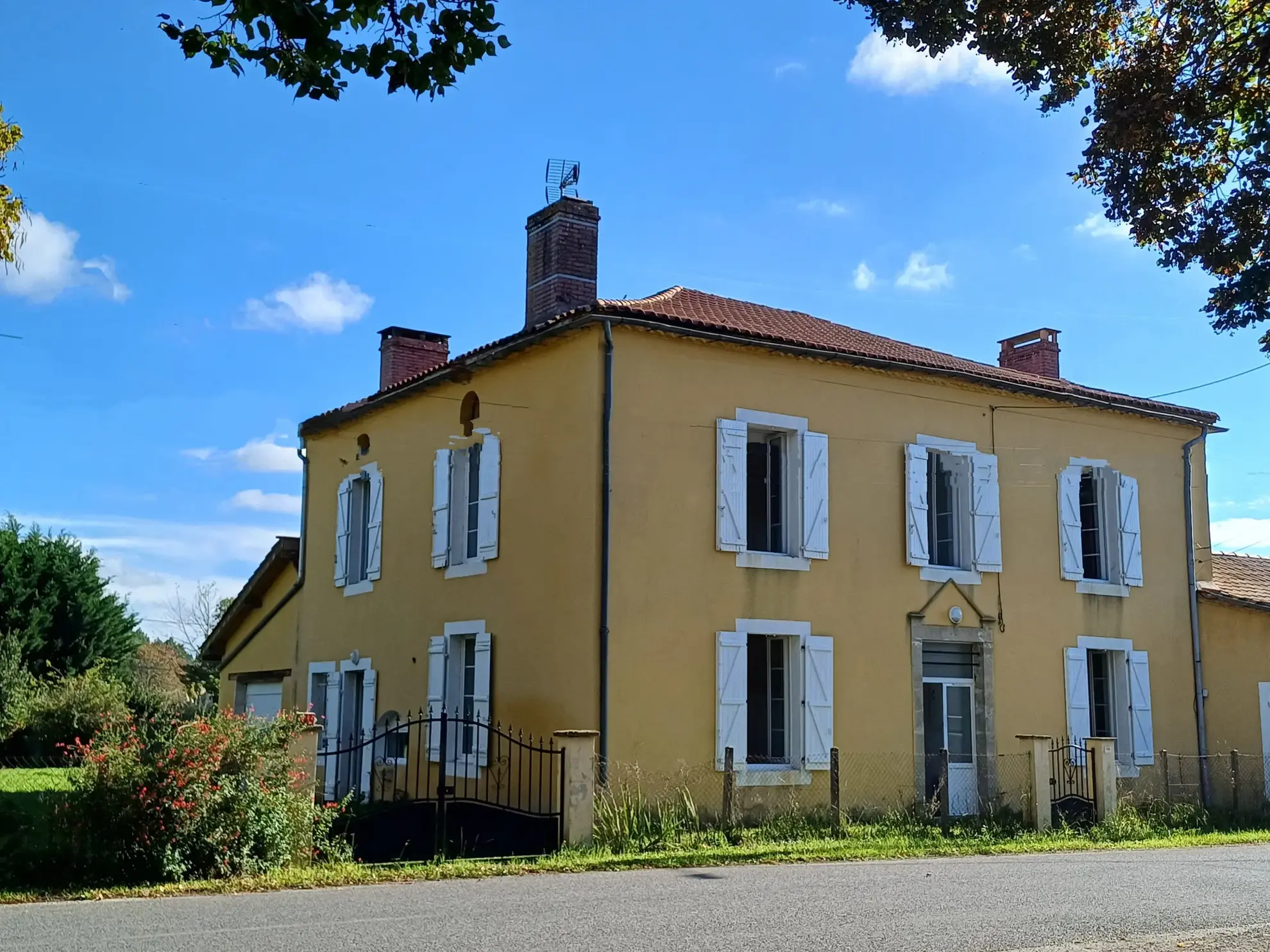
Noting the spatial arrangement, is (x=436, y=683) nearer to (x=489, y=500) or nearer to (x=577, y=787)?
(x=489, y=500)

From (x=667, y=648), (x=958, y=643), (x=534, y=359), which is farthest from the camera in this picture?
(x=958, y=643)

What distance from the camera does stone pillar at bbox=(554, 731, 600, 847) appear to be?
1134 cm

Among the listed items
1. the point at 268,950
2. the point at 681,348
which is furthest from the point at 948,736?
the point at 268,950

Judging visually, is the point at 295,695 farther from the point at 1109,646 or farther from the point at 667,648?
the point at 1109,646

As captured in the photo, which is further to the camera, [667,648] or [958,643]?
[958,643]

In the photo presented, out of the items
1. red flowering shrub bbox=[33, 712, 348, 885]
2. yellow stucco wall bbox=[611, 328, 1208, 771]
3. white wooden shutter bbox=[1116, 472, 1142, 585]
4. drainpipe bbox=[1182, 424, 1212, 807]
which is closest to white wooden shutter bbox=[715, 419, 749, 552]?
→ yellow stucco wall bbox=[611, 328, 1208, 771]

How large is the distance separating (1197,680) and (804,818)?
724 cm

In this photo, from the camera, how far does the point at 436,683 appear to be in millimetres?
15672

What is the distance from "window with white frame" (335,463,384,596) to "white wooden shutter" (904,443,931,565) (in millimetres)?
7140

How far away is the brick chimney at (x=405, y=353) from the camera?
19797 millimetres

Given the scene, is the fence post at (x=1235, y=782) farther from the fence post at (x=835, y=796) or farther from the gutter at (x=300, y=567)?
the gutter at (x=300, y=567)

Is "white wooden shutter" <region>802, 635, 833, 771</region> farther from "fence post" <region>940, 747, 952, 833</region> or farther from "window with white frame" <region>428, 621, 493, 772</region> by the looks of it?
"window with white frame" <region>428, 621, 493, 772</region>

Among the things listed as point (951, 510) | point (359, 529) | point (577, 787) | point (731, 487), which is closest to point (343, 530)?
point (359, 529)

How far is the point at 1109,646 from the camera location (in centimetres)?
1692
